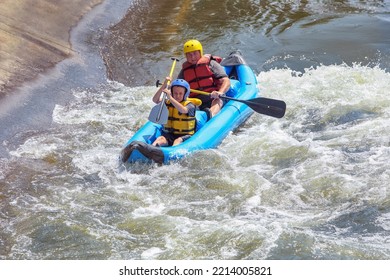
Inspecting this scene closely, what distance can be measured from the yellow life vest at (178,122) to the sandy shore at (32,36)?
301 cm

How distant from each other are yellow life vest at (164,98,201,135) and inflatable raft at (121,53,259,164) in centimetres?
12

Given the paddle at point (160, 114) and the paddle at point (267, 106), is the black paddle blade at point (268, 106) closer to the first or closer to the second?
the paddle at point (267, 106)

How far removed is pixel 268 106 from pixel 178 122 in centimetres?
124

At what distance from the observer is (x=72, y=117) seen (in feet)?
32.1

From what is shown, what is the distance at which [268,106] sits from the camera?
8.77m

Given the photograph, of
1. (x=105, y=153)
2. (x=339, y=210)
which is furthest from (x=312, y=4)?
(x=339, y=210)

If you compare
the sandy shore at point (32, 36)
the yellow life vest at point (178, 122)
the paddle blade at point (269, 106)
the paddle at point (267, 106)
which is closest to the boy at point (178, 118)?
the yellow life vest at point (178, 122)

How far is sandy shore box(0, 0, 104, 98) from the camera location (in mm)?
10734

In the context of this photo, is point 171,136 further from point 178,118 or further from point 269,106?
point 269,106

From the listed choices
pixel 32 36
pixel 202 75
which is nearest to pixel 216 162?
pixel 202 75

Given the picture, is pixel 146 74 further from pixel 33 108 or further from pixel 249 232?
pixel 249 232

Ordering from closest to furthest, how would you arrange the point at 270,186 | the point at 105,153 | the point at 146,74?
the point at 270,186, the point at 105,153, the point at 146,74

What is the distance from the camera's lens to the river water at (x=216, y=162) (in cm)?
625

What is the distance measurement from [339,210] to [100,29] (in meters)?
8.35
